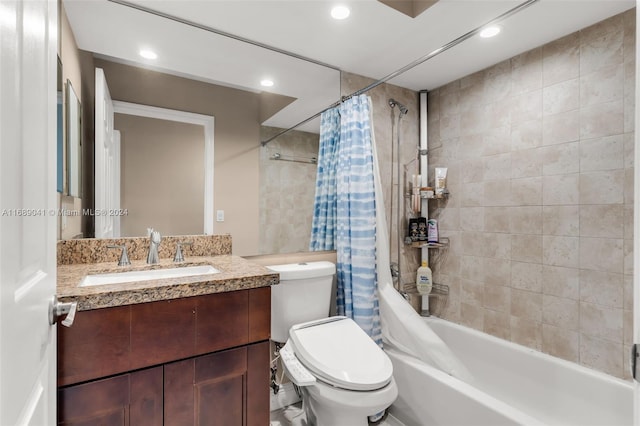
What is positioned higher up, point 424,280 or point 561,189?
point 561,189

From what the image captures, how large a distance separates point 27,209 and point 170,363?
75 centimetres

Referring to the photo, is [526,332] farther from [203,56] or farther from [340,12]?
[203,56]

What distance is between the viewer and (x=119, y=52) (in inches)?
62.0

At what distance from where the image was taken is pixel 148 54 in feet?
5.38

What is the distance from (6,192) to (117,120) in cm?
132

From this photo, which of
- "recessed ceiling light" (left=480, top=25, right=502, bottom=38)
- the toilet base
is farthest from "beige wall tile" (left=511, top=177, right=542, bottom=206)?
the toilet base

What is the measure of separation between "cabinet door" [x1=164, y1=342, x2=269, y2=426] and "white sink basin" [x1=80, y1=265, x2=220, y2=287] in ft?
1.17

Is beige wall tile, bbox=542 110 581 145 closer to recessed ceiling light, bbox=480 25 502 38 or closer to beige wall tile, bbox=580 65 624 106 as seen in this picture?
beige wall tile, bbox=580 65 624 106

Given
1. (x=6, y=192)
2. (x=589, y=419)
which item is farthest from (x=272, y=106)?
(x=589, y=419)

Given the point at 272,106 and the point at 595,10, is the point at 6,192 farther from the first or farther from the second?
the point at 595,10

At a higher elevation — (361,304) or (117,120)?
(117,120)

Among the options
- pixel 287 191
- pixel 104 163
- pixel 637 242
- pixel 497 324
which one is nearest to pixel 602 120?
pixel 497 324

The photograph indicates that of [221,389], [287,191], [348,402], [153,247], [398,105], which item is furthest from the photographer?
[398,105]

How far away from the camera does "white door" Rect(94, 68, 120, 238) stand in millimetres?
1509
